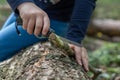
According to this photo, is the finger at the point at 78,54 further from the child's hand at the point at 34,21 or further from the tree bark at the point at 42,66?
the child's hand at the point at 34,21

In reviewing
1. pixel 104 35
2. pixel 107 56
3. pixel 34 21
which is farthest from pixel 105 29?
pixel 34 21

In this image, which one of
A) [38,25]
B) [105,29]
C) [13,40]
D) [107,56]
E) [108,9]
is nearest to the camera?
[38,25]

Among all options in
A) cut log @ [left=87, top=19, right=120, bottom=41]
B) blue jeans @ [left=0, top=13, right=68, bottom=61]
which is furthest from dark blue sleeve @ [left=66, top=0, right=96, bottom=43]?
cut log @ [left=87, top=19, right=120, bottom=41]

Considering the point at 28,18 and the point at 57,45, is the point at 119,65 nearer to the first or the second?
the point at 57,45

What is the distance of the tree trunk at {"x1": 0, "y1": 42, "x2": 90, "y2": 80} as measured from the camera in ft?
7.16

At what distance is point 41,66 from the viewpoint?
2.24m

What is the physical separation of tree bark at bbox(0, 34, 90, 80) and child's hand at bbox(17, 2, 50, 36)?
0.23 meters

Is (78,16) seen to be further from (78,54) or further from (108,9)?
(108,9)

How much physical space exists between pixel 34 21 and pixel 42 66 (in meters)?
0.30

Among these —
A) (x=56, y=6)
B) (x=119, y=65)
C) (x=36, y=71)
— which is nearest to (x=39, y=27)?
(x=36, y=71)

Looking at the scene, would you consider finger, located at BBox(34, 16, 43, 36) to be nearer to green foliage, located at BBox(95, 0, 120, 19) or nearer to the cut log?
the cut log

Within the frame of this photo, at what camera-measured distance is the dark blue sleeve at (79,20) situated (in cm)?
249

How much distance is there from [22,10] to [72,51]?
17.9 inches

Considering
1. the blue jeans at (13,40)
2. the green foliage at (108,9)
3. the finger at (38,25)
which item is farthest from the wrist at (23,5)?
the green foliage at (108,9)
